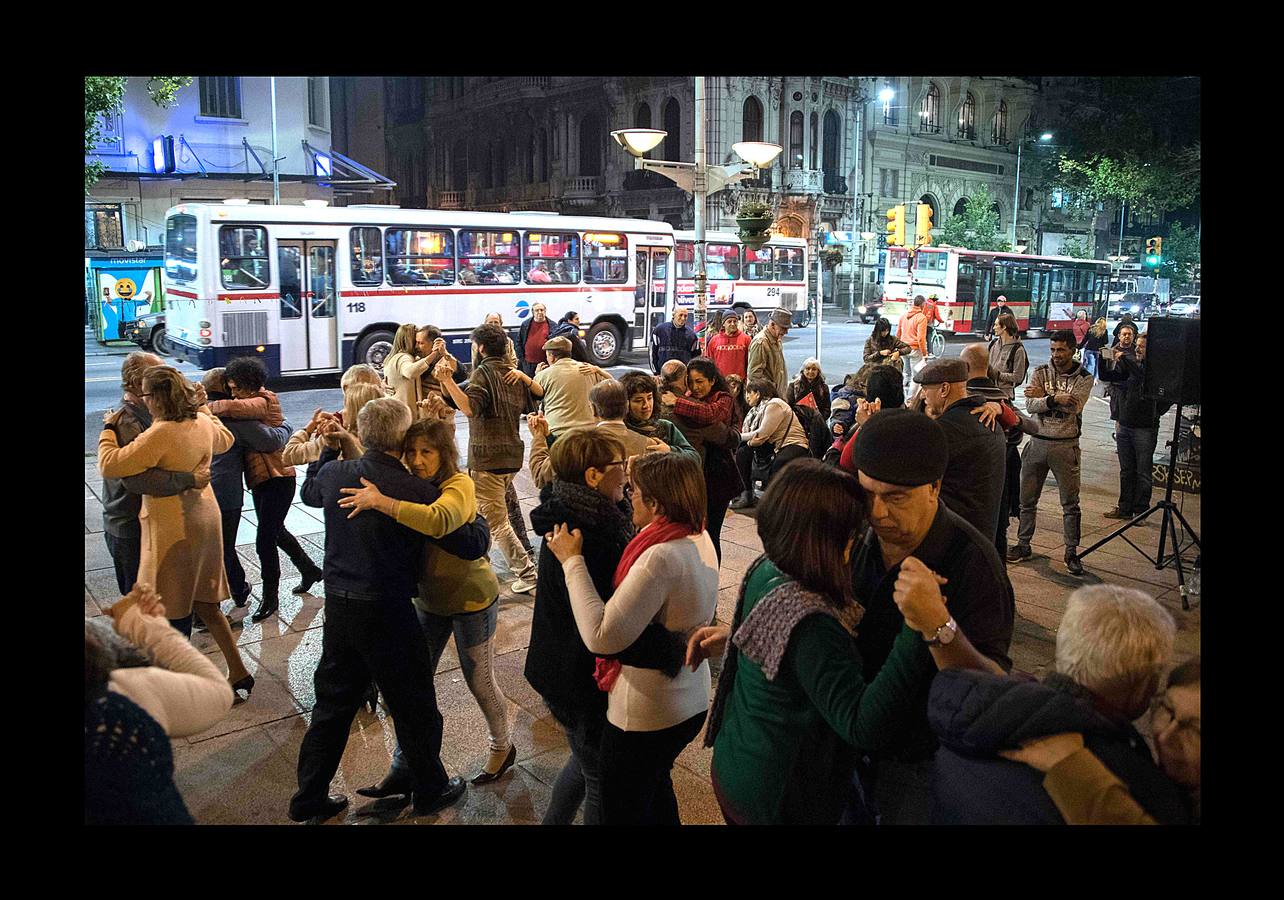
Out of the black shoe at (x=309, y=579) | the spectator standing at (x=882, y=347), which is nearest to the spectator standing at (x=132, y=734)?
the black shoe at (x=309, y=579)

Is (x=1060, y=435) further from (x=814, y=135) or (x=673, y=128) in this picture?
(x=814, y=135)

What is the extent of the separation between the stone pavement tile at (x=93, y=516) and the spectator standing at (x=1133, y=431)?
28.3ft

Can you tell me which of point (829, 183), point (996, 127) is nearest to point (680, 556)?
point (829, 183)

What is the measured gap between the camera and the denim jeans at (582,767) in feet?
10.7

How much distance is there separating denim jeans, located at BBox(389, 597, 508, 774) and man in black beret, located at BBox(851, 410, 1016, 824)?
1996mm

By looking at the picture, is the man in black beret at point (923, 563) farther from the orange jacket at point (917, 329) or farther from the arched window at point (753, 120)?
the arched window at point (753, 120)

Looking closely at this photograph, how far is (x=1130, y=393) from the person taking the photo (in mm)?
8477

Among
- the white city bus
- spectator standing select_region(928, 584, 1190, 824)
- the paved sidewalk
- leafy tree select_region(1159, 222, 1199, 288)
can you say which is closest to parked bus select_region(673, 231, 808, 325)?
the white city bus

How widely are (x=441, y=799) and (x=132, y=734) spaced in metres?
2.09

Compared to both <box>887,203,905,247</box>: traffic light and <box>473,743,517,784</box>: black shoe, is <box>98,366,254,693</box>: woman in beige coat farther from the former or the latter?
<box>887,203,905,247</box>: traffic light

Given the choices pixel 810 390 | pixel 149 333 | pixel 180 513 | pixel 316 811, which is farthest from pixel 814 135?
pixel 316 811

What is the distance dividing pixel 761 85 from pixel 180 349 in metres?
34.5

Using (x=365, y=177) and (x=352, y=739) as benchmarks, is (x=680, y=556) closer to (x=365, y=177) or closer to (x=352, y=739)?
(x=352, y=739)
